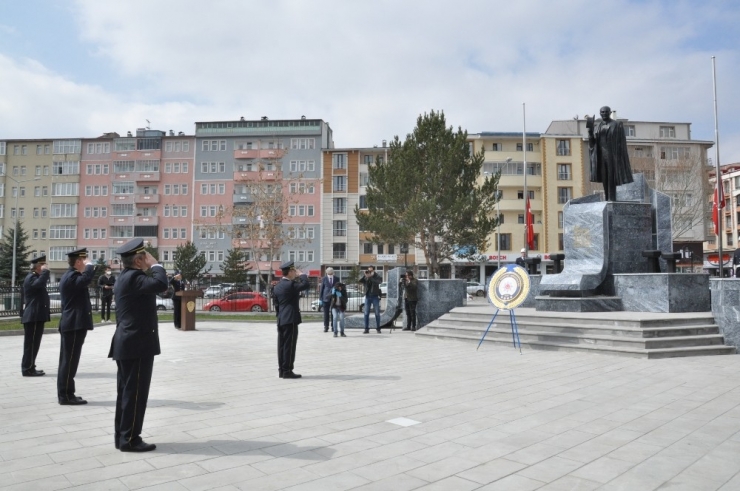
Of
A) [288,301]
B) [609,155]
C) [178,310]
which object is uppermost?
[609,155]

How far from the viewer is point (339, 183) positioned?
6384 cm

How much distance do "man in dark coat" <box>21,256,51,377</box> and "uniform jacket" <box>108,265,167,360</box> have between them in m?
4.47

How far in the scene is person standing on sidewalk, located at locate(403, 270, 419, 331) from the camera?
1639 centimetres

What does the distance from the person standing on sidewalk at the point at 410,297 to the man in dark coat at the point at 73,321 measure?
10.1m

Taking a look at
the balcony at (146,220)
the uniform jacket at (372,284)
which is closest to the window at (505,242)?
the balcony at (146,220)

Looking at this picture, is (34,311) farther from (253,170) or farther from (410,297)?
(253,170)

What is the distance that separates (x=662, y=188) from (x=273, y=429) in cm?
3775

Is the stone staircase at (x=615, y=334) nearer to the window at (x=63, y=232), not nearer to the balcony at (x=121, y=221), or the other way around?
the balcony at (x=121, y=221)

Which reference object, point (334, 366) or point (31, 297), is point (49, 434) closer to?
point (31, 297)

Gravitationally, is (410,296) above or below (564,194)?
below

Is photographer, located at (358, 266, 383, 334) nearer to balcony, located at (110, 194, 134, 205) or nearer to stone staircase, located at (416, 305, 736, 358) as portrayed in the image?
stone staircase, located at (416, 305, 736, 358)

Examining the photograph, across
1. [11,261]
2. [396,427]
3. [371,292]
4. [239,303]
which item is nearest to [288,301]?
[396,427]

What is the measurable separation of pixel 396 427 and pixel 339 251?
57181mm

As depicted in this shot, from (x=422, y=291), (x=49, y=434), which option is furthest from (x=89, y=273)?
(x=422, y=291)
